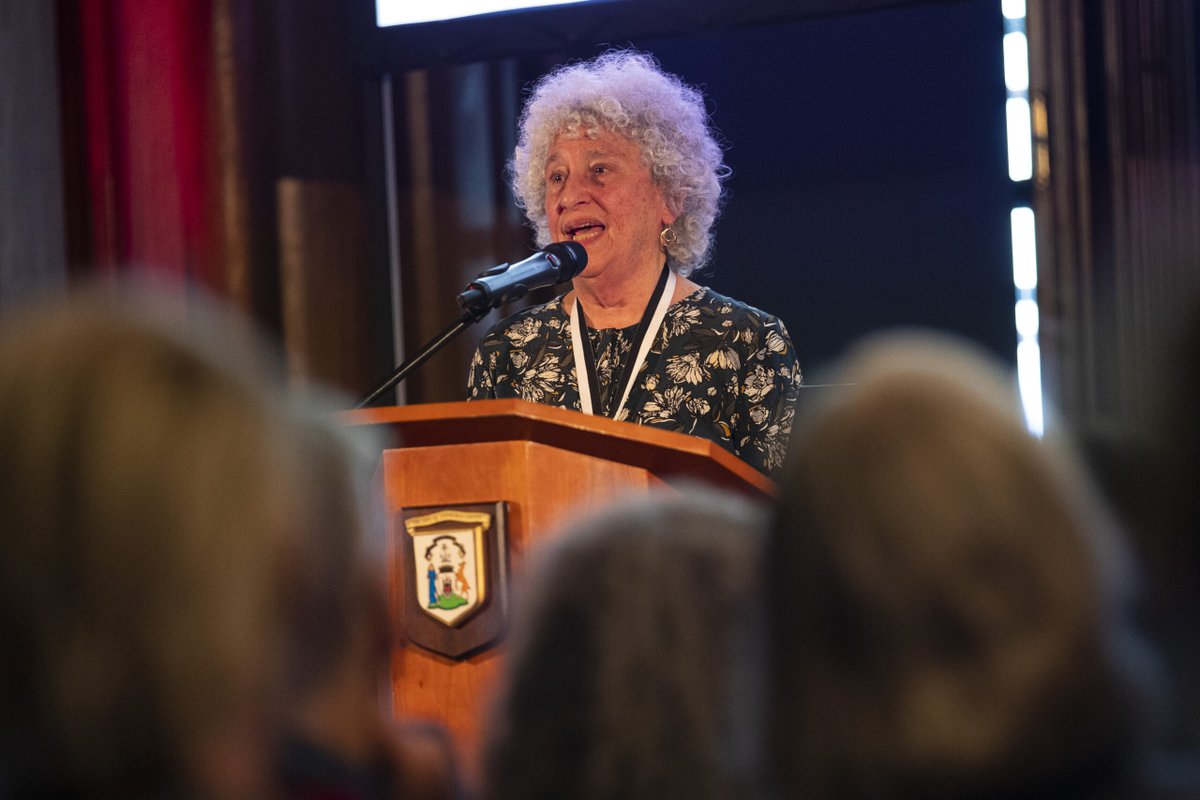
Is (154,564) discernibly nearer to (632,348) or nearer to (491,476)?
(491,476)

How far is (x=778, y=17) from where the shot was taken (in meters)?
3.78

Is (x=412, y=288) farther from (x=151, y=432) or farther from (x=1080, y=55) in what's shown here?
(x=151, y=432)

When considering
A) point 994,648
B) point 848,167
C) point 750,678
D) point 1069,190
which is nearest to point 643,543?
point 750,678

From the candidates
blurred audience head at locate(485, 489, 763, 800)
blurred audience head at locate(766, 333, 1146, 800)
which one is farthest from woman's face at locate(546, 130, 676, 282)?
blurred audience head at locate(766, 333, 1146, 800)

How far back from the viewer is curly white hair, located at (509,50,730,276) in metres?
3.40

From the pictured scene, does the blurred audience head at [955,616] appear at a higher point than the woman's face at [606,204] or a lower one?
lower

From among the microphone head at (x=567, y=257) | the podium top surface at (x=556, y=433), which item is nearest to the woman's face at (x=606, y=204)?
the microphone head at (x=567, y=257)

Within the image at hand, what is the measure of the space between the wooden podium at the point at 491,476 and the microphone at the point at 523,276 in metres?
0.51

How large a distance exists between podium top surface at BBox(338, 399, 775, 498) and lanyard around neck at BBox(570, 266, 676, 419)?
3.58 ft

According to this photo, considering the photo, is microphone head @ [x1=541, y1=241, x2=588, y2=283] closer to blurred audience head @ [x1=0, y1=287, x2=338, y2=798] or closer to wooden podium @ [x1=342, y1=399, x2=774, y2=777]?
wooden podium @ [x1=342, y1=399, x2=774, y2=777]

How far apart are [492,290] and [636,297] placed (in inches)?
32.5

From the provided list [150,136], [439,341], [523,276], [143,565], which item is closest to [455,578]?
[439,341]

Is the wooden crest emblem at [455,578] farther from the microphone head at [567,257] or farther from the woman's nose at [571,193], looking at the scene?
the woman's nose at [571,193]

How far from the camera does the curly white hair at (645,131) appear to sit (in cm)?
340
